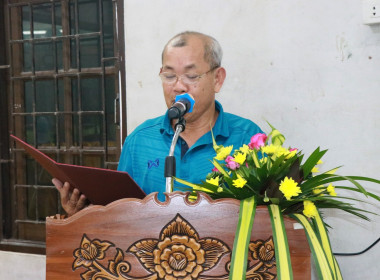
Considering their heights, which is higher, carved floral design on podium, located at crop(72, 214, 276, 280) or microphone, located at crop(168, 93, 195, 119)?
microphone, located at crop(168, 93, 195, 119)

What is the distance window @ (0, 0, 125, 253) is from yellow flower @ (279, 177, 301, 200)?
76.2 inches

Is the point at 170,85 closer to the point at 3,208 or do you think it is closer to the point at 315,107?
the point at 315,107

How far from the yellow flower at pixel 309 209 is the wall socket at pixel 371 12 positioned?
1.28 m

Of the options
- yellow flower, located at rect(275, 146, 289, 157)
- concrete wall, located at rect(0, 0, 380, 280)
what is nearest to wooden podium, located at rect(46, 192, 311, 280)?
yellow flower, located at rect(275, 146, 289, 157)

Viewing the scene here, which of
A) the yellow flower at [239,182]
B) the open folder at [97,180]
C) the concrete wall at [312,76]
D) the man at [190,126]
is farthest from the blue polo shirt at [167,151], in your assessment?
the yellow flower at [239,182]

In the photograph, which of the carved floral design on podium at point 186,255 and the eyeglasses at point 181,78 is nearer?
the carved floral design on podium at point 186,255

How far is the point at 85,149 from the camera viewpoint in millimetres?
3350

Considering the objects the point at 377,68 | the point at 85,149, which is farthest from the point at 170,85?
the point at 85,149

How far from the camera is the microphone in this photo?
1413mm

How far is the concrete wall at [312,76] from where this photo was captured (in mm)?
2365

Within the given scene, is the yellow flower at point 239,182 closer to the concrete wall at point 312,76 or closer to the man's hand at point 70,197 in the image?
the man's hand at point 70,197

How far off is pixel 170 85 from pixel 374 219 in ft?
3.53

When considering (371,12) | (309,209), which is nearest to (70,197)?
(309,209)

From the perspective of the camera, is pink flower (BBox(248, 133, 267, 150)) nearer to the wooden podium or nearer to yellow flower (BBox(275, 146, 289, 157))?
yellow flower (BBox(275, 146, 289, 157))
